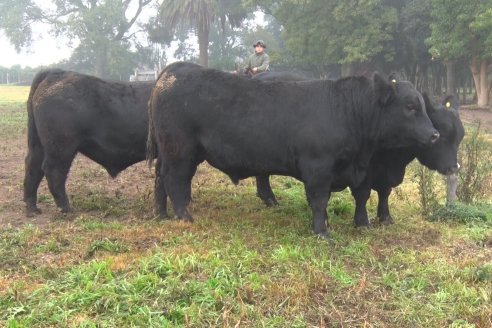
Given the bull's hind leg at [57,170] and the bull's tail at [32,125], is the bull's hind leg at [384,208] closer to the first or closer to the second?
the bull's hind leg at [57,170]

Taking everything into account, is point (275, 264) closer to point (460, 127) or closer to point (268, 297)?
point (268, 297)

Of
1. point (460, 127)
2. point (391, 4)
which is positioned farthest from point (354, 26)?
point (460, 127)

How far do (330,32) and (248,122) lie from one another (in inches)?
990

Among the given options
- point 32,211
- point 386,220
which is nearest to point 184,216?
point 32,211

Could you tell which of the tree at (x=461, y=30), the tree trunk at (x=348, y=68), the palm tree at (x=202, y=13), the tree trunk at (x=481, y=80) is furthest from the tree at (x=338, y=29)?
the tree trunk at (x=481, y=80)

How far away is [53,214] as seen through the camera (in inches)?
249

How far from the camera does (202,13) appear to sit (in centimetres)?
3372

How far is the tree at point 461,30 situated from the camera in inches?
898

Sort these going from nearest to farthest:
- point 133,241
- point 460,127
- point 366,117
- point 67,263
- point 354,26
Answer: point 67,263
point 133,241
point 366,117
point 460,127
point 354,26

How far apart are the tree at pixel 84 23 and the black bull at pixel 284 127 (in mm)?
38891

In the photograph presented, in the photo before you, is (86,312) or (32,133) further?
(32,133)

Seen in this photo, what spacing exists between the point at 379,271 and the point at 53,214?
3.90 meters

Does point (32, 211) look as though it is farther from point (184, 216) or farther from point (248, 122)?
point (248, 122)

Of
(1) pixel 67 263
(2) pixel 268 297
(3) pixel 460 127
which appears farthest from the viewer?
(3) pixel 460 127
